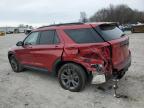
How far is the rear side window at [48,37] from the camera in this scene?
6.56m

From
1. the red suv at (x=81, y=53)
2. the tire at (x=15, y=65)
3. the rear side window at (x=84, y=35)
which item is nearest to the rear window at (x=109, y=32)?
the red suv at (x=81, y=53)

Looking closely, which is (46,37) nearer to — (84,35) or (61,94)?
(84,35)

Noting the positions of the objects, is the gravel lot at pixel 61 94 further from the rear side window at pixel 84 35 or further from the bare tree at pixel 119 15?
the bare tree at pixel 119 15

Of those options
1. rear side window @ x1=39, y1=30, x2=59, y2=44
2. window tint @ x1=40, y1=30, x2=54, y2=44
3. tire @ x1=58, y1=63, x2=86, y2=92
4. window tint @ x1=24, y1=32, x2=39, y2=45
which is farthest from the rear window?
window tint @ x1=24, y1=32, x2=39, y2=45

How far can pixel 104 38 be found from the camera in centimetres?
559

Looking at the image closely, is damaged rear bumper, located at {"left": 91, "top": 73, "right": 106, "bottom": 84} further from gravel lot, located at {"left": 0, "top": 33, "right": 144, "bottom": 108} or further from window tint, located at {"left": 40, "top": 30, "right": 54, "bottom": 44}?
window tint, located at {"left": 40, "top": 30, "right": 54, "bottom": 44}

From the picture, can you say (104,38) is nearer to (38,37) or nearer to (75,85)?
(75,85)

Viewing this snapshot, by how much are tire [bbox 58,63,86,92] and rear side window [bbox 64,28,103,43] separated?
69cm

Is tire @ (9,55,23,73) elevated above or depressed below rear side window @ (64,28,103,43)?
below

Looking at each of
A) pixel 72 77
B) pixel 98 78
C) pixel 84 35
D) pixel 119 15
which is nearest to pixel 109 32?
pixel 84 35

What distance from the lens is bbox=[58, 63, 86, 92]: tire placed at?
5.86m

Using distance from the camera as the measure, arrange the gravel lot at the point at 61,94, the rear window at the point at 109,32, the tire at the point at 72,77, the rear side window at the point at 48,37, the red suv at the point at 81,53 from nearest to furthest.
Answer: the gravel lot at the point at 61,94
the red suv at the point at 81,53
the rear window at the point at 109,32
the tire at the point at 72,77
the rear side window at the point at 48,37

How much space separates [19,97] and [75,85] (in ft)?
4.91

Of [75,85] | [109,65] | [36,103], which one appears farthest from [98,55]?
[36,103]
